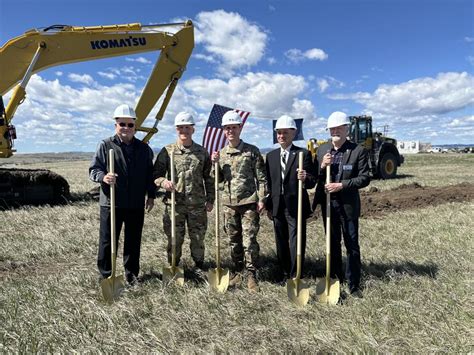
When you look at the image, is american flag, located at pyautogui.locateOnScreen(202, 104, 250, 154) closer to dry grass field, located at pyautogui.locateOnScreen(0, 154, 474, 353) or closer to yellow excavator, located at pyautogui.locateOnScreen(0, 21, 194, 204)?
dry grass field, located at pyautogui.locateOnScreen(0, 154, 474, 353)

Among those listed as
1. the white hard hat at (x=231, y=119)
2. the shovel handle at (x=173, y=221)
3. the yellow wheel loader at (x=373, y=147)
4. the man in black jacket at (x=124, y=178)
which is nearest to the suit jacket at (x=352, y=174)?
the white hard hat at (x=231, y=119)

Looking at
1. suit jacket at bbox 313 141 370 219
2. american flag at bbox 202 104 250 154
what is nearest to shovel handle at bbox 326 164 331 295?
suit jacket at bbox 313 141 370 219

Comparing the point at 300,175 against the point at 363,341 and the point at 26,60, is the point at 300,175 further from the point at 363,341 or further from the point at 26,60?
the point at 26,60

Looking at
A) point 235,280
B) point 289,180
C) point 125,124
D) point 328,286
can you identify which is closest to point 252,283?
point 235,280

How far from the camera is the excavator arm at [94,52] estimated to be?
9.35 metres

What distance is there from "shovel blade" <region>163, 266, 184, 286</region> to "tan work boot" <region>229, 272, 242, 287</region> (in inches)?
26.5

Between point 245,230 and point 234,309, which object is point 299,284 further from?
point 245,230

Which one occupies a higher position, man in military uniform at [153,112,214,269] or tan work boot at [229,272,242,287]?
man in military uniform at [153,112,214,269]

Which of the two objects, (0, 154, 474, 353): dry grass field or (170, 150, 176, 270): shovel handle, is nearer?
(0, 154, 474, 353): dry grass field

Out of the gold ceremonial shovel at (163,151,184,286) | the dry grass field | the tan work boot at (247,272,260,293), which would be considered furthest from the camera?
the gold ceremonial shovel at (163,151,184,286)

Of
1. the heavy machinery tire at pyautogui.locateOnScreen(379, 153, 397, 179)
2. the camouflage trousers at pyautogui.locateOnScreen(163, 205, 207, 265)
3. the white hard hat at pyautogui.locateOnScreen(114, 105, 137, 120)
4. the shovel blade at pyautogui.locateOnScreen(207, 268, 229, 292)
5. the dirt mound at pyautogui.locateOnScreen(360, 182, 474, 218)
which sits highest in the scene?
the white hard hat at pyautogui.locateOnScreen(114, 105, 137, 120)

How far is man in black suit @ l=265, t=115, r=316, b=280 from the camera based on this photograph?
4773 millimetres

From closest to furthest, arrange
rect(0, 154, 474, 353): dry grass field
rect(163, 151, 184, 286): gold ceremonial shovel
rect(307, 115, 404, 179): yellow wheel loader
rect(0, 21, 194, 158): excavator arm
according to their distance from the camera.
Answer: rect(0, 154, 474, 353): dry grass field, rect(163, 151, 184, 286): gold ceremonial shovel, rect(0, 21, 194, 158): excavator arm, rect(307, 115, 404, 179): yellow wheel loader

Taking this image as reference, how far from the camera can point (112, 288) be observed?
14.6 feet
